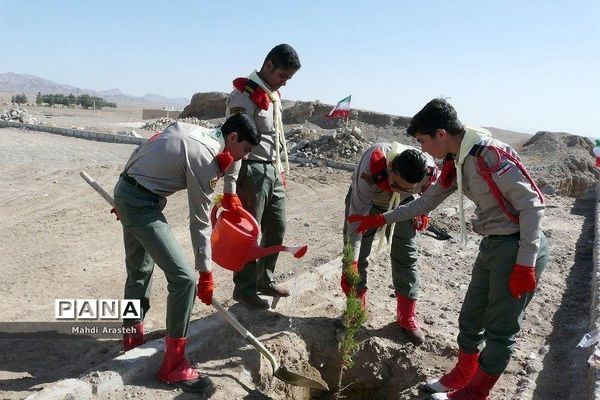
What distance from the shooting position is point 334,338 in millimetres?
4520

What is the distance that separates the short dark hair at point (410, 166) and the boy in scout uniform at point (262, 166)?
1.09 meters

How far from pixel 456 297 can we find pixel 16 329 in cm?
392

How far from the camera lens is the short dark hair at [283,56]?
417 centimetres

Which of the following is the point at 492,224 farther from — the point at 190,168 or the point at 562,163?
the point at 562,163

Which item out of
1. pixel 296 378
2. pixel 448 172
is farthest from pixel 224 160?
pixel 296 378

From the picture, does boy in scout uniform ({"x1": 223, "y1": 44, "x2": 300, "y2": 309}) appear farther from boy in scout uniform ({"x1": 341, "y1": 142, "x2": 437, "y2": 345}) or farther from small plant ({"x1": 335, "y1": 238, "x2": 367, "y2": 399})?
small plant ({"x1": 335, "y1": 238, "x2": 367, "y2": 399})

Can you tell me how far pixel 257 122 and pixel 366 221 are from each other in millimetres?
1160

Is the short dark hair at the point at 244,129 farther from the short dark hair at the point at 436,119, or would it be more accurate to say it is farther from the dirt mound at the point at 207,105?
the dirt mound at the point at 207,105

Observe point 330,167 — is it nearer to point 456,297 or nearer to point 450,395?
point 456,297

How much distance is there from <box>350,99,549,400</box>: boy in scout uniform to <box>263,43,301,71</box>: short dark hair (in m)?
1.25

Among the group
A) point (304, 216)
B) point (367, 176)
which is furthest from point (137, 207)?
point (304, 216)

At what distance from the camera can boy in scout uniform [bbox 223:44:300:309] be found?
4.19 metres

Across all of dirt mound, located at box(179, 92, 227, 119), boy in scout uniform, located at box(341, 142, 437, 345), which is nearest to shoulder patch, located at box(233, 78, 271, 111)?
boy in scout uniform, located at box(341, 142, 437, 345)

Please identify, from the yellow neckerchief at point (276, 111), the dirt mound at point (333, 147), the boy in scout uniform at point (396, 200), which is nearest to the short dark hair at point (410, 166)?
the boy in scout uniform at point (396, 200)
